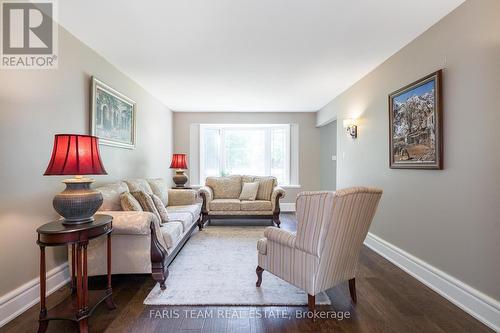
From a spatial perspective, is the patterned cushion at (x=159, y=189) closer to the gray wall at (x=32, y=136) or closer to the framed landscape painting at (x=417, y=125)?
the gray wall at (x=32, y=136)

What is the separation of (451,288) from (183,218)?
282 centimetres

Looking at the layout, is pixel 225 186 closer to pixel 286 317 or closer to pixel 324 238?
pixel 286 317

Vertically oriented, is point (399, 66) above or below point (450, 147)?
above

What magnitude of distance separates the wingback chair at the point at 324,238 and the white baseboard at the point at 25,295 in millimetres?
2029

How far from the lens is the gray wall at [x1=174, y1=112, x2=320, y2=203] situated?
241 inches

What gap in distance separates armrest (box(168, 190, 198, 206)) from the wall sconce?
280cm

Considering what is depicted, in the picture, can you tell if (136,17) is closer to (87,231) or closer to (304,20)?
(304,20)

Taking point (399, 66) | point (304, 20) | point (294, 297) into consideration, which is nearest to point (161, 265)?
point (294, 297)

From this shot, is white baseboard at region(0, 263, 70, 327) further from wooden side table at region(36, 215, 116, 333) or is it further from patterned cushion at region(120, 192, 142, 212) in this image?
patterned cushion at region(120, 192, 142, 212)

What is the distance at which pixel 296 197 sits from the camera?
2.27m

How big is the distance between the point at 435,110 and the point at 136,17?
284 cm

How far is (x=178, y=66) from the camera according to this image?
3.32 metres

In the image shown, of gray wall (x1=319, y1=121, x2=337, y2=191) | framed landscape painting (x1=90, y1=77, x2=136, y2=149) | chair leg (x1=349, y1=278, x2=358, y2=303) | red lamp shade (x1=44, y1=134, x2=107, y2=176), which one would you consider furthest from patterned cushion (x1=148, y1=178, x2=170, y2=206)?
gray wall (x1=319, y1=121, x2=337, y2=191)

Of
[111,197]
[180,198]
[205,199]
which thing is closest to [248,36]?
[111,197]
